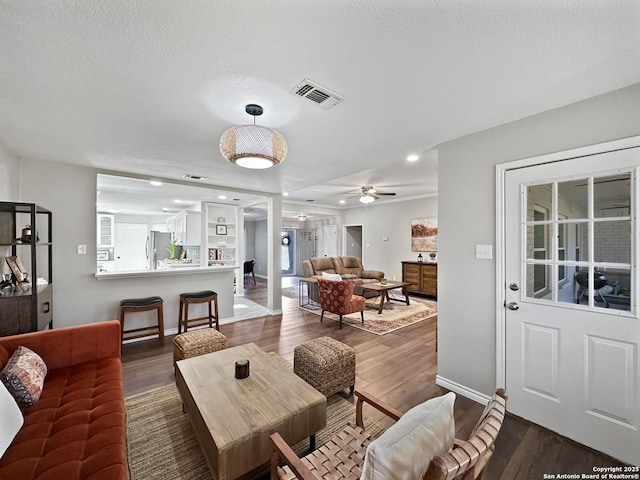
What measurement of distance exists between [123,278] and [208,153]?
2272mm

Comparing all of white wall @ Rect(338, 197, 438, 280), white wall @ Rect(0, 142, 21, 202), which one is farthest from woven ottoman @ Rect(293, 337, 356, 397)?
white wall @ Rect(338, 197, 438, 280)

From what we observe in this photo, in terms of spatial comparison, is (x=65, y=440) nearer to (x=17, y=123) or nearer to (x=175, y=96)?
→ (x=175, y=96)

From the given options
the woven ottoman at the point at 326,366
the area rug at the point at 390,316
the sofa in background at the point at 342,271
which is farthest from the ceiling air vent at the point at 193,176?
the area rug at the point at 390,316

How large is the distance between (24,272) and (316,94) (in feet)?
11.0

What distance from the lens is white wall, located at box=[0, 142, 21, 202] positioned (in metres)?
2.62

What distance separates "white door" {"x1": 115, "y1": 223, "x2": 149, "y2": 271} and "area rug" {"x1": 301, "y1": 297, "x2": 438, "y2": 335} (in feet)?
22.7

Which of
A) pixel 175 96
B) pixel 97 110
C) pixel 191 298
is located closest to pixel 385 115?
pixel 175 96

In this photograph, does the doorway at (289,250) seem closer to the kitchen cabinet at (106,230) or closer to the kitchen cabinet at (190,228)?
the kitchen cabinet at (190,228)

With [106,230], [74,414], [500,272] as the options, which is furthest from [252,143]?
[106,230]

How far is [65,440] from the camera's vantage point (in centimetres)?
135

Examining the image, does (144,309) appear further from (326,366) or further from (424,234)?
(424,234)

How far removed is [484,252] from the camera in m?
2.36

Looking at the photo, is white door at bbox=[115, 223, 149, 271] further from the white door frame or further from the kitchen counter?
the white door frame

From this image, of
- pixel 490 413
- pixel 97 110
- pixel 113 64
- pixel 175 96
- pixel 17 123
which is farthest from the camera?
pixel 17 123
